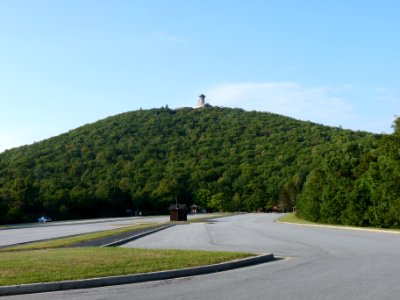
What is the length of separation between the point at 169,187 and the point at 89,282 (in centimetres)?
9592

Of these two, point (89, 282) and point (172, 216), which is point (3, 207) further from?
point (89, 282)

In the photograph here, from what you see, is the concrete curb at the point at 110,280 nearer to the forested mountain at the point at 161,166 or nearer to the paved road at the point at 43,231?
the paved road at the point at 43,231

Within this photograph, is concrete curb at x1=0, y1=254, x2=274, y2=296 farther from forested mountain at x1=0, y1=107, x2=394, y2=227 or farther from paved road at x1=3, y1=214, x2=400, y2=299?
forested mountain at x1=0, y1=107, x2=394, y2=227

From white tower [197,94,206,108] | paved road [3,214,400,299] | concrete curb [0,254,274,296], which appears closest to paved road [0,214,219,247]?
concrete curb [0,254,274,296]

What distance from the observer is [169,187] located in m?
107

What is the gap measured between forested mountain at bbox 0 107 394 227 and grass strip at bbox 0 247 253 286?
6645 centimetres

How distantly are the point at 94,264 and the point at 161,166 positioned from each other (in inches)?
3973

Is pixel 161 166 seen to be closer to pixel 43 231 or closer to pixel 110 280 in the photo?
pixel 43 231

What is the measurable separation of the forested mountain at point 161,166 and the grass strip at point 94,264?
6645 cm

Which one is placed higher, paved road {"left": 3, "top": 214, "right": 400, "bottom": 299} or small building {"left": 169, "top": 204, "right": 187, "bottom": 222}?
small building {"left": 169, "top": 204, "right": 187, "bottom": 222}

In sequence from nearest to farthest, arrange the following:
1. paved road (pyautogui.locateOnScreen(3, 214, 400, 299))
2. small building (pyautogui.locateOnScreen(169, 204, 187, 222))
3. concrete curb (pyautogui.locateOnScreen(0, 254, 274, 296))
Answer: paved road (pyautogui.locateOnScreen(3, 214, 400, 299))
concrete curb (pyautogui.locateOnScreen(0, 254, 274, 296))
small building (pyautogui.locateOnScreen(169, 204, 187, 222))

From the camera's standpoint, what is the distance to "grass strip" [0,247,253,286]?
445 inches

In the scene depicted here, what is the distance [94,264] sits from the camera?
12.9 meters

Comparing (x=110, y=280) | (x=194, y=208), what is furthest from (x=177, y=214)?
(x=194, y=208)
